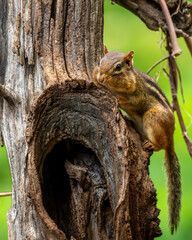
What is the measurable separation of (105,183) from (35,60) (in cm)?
69

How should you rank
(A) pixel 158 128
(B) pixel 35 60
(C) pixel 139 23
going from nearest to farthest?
(B) pixel 35 60 < (A) pixel 158 128 < (C) pixel 139 23

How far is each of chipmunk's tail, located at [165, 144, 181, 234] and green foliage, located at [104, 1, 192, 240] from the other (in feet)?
1.40

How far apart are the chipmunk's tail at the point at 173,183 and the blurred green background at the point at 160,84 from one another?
29 centimetres

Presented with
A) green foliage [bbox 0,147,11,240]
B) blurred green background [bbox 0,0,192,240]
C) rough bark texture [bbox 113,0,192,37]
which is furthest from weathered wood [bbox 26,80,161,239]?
green foliage [bbox 0,147,11,240]

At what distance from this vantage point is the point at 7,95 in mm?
2041

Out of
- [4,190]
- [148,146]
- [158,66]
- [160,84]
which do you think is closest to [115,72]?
[148,146]

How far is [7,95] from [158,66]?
2.34 meters

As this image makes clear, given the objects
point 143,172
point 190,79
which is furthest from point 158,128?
point 190,79

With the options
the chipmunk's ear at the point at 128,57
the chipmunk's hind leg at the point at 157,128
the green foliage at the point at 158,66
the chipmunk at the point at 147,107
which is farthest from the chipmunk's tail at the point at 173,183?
the chipmunk's ear at the point at 128,57

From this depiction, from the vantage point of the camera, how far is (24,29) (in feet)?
6.88

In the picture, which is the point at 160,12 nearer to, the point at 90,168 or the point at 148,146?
the point at 148,146

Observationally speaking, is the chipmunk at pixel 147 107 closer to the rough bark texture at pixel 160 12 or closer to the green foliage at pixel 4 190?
the rough bark texture at pixel 160 12

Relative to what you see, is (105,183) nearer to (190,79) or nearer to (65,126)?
(65,126)

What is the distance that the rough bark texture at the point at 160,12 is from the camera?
8.39 ft
